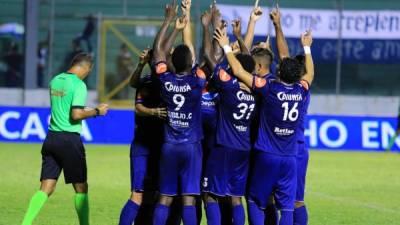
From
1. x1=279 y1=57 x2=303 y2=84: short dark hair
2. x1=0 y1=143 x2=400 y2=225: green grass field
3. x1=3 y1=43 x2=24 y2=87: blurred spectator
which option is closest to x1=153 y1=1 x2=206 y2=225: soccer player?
x1=279 y1=57 x2=303 y2=84: short dark hair

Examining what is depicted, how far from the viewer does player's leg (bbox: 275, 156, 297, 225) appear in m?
11.9

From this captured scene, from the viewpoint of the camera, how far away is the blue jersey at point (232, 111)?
38.8ft

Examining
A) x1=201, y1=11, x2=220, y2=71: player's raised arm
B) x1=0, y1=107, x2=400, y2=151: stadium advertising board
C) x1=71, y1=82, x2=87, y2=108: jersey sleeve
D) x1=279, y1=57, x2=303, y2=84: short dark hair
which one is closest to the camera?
x1=279, y1=57, x2=303, y2=84: short dark hair

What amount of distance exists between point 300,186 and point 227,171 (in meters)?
1.30

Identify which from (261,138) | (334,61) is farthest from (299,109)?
(334,61)

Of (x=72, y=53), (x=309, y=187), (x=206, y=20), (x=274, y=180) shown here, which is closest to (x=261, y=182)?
(x=274, y=180)

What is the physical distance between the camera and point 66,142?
41.8 ft

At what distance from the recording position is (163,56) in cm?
1206

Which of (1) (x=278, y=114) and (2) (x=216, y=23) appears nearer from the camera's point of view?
(1) (x=278, y=114)

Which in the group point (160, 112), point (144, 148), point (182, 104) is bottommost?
point (144, 148)

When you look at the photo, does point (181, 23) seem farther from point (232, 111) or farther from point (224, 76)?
point (232, 111)

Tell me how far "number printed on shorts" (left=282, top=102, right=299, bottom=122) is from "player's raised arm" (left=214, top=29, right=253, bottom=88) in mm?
485

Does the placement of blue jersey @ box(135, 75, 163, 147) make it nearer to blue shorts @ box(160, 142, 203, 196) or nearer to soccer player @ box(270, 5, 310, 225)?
blue shorts @ box(160, 142, 203, 196)

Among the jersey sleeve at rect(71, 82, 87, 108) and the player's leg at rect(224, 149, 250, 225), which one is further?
the jersey sleeve at rect(71, 82, 87, 108)
